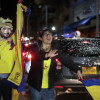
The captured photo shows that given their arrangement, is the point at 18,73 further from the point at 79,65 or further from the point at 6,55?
the point at 79,65

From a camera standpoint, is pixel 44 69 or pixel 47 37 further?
pixel 47 37

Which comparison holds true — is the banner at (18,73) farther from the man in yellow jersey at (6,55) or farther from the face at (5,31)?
the face at (5,31)

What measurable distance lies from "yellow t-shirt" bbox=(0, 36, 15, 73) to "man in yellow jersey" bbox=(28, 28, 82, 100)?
0.38 metres

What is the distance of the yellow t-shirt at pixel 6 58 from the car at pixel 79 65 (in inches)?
64.1

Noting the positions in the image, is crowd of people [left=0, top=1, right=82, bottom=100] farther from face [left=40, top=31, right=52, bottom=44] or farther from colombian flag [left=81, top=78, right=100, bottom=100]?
colombian flag [left=81, top=78, right=100, bottom=100]

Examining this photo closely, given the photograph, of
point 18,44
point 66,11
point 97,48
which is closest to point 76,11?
point 66,11

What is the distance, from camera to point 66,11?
103 ft

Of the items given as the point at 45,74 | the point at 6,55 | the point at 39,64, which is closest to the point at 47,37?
the point at 39,64

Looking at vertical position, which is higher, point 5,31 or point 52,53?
point 5,31

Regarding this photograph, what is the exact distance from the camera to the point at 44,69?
2902mm

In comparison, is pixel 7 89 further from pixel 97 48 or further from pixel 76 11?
pixel 76 11

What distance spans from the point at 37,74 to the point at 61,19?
29.1 meters

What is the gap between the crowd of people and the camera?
2.87 meters

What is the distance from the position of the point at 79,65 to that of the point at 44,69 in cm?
184
